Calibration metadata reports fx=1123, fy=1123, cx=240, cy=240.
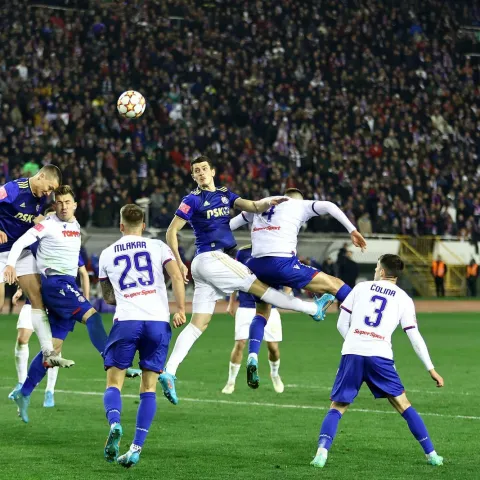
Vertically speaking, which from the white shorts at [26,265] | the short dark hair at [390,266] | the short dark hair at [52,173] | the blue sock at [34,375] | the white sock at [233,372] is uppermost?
the short dark hair at [52,173]

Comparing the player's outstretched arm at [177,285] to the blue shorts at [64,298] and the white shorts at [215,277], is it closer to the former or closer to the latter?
the blue shorts at [64,298]

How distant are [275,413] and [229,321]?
52.0ft

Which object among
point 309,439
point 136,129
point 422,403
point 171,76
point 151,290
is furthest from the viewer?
point 171,76

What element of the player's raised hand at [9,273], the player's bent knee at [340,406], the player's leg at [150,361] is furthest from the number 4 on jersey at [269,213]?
the player's bent knee at [340,406]

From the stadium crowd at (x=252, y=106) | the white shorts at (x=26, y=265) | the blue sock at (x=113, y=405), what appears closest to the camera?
the blue sock at (x=113, y=405)

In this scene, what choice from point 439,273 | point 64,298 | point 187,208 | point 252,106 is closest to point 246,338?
point 187,208

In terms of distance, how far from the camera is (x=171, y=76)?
39.1 m

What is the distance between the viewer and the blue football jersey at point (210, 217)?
1252 cm

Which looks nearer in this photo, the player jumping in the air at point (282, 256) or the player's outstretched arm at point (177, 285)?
the player's outstretched arm at point (177, 285)

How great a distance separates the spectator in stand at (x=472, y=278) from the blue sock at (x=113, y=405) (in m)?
30.1

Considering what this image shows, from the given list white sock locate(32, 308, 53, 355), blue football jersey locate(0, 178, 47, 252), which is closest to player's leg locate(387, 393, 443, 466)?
white sock locate(32, 308, 53, 355)

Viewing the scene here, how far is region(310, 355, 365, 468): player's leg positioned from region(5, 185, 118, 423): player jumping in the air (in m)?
3.27

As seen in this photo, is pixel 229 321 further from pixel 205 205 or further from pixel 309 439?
pixel 309 439

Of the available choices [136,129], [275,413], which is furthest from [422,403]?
[136,129]
